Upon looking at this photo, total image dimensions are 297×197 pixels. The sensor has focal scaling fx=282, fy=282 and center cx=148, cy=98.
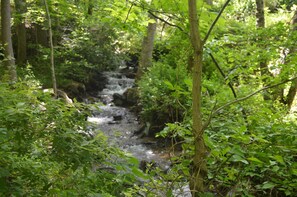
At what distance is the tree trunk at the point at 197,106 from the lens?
1.61 metres

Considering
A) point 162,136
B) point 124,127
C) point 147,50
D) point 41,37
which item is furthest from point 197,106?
Result: point 41,37

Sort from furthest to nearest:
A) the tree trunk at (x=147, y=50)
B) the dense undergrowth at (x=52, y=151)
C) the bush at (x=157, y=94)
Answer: the tree trunk at (x=147, y=50)
the bush at (x=157, y=94)
the dense undergrowth at (x=52, y=151)

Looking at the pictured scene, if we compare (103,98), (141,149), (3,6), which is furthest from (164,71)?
(3,6)

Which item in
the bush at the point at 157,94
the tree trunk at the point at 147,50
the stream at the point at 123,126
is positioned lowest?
the stream at the point at 123,126

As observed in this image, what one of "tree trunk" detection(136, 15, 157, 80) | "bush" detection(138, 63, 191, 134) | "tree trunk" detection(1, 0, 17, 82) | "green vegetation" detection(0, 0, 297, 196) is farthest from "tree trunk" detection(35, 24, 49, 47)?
"green vegetation" detection(0, 0, 297, 196)

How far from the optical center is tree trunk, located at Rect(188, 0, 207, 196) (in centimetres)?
161

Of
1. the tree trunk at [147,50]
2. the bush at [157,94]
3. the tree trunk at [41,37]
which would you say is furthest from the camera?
the tree trunk at [41,37]

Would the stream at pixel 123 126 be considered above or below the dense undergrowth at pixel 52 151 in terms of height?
below

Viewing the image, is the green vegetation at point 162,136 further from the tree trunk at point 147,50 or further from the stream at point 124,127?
the tree trunk at point 147,50

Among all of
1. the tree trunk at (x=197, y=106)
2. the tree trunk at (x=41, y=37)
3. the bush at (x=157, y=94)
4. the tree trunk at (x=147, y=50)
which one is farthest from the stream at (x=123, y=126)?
the tree trunk at (x=41, y=37)

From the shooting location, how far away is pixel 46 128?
5.49 feet

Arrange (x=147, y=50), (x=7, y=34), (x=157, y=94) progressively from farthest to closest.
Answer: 1. (x=147, y=50)
2. (x=157, y=94)
3. (x=7, y=34)

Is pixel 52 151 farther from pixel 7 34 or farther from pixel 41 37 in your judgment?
pixel 41 37

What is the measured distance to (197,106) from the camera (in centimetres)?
167
